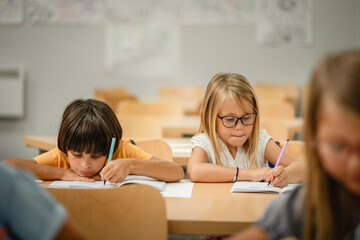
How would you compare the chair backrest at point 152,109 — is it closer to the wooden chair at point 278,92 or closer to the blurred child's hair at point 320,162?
the wooden chair at point 278,92

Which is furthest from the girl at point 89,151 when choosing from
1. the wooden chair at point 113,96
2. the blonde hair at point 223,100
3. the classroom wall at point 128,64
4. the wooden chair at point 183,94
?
the classroom wall at point 128,64

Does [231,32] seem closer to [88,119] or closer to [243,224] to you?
[88,119]

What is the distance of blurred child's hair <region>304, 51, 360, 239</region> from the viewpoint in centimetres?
83

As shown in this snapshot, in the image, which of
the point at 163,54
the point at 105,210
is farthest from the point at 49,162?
the point at 163,54

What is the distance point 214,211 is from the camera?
1301 mm

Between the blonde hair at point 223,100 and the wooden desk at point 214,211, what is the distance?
41 cm

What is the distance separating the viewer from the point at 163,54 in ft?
21.9

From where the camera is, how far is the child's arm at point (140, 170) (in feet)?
5.18

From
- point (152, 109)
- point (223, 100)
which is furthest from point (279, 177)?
point (152, 109)

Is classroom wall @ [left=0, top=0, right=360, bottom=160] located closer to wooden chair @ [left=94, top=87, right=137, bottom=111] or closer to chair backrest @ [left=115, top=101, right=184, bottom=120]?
wooden chair @ [left=94, top=87, right=137, bottom=111]

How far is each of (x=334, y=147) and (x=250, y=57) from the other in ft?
19.4

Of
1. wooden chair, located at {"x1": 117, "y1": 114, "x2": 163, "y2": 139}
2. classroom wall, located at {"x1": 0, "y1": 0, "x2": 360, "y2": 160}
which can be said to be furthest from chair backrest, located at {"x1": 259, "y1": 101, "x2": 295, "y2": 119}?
classroom wall, located at {"x1": 0, "y1": 0, "x2": 360, "y2": 160}

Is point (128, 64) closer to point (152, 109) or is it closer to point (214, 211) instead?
point (152, 109)

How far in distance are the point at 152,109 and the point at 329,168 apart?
3128 mm
